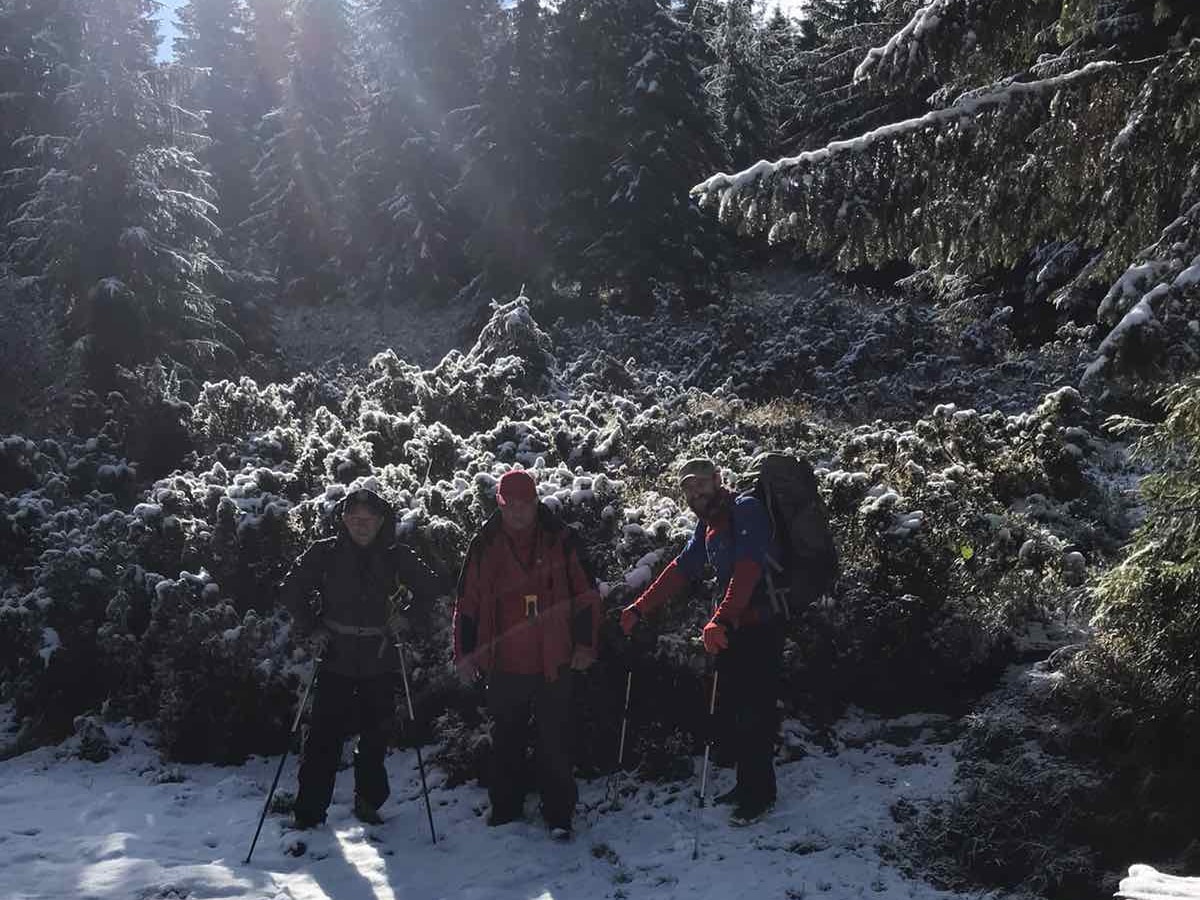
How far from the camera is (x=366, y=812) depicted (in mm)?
6375

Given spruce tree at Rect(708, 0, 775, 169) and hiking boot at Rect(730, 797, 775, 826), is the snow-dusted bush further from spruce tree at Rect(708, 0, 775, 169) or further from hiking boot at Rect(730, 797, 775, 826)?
spruce tree at Rect(708, 0, 775, 169)

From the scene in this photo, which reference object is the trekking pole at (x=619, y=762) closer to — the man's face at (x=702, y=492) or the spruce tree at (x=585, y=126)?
the man's face at (x=702, y=492)

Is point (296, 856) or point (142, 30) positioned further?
point (142, 30)

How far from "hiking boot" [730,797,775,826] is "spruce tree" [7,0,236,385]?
56.1 feet

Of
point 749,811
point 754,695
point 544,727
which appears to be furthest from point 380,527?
point 749,811

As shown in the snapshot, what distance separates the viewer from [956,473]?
8516mm

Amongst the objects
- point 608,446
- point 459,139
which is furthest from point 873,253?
point 459,139

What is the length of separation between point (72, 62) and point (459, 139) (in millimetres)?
11583

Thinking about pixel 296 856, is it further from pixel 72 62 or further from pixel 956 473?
pixel 72 62

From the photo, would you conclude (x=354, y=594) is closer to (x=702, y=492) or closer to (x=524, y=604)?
(x=524, y=604)

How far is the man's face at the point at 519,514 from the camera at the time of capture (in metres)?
6.01

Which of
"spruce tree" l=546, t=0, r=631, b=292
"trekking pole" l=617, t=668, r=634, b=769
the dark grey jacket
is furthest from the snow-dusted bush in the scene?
"spruce tree" l=546, t=0, r=631, b=292

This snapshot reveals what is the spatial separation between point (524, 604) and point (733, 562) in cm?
134

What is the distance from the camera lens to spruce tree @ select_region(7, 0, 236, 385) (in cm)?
1941
